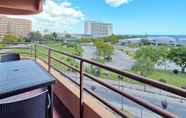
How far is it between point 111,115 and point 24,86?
948 mm

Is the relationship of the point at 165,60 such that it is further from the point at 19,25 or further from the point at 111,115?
the point at 111,115

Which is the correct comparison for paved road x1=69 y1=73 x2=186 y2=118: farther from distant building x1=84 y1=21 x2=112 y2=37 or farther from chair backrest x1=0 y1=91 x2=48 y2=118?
distant building x1=84 y1=21 x2=112 y2=37

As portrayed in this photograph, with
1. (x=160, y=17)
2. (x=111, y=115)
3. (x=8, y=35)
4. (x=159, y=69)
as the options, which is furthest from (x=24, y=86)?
(x=160, y=17)

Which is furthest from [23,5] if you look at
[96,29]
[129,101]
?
[96,29]

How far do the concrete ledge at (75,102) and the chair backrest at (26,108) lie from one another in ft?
3.38

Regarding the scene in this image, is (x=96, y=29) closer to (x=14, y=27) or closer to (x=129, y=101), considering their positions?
(x=14, y=27)

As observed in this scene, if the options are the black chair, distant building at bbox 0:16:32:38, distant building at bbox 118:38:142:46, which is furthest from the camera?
distant building at bbox 0:16:32:38

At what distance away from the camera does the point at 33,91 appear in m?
1.25

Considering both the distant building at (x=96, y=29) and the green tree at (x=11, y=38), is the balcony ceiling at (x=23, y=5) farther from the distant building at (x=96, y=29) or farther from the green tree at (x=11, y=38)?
the distant building at (x=96, y=29)

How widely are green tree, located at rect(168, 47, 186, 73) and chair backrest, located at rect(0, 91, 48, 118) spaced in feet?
22.9

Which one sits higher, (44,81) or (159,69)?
(44,81)

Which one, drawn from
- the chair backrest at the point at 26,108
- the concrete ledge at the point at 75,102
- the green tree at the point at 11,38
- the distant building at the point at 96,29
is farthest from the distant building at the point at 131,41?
the chair backrest at the point at 26,108

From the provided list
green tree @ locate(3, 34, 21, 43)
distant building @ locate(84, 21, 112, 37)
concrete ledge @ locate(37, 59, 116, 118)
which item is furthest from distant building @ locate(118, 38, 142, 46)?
concrete ledge @ locate(37, 59, 116, 118)

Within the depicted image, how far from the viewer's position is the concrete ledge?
6.76 ft
